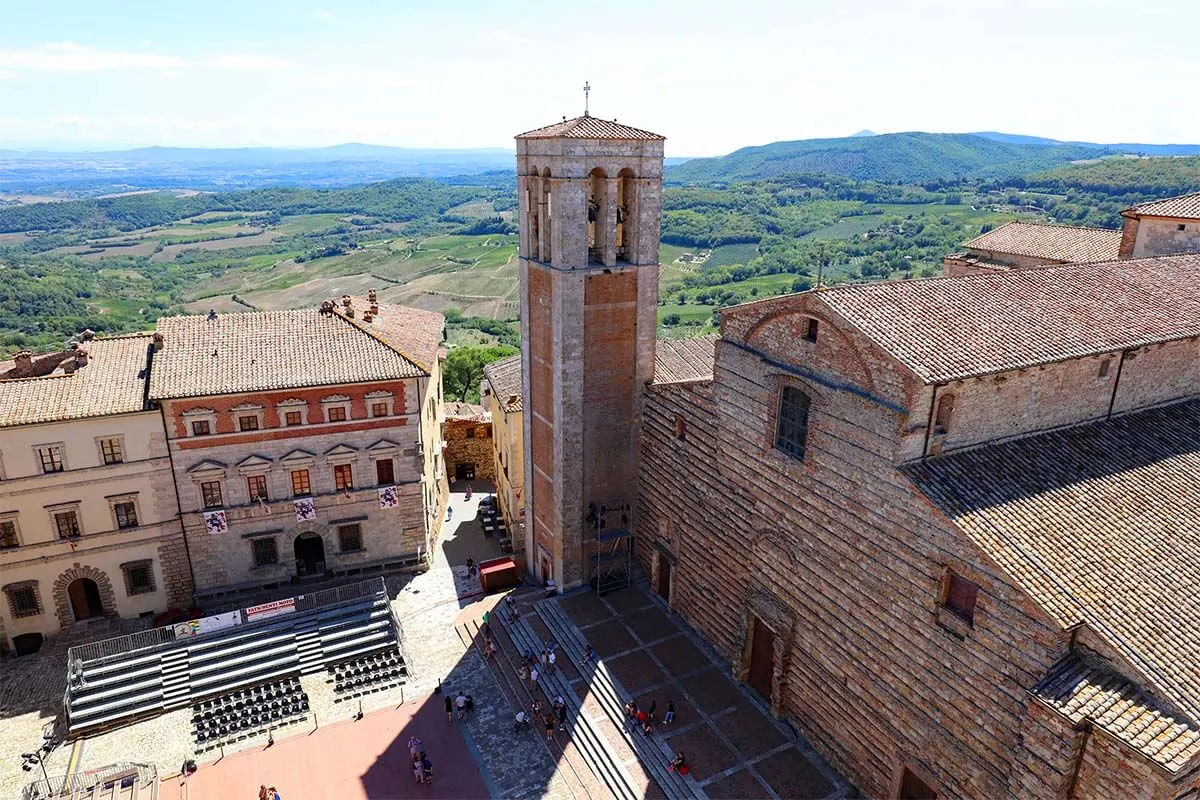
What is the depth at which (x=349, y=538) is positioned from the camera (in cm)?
3544

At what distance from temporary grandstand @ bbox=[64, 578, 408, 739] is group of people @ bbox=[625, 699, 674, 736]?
32.7 ft

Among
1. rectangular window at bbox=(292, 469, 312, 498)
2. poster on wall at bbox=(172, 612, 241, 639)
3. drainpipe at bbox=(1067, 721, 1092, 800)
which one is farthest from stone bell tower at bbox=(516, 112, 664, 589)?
drainpipe at bbox=(1067, 721, 1092, 800)

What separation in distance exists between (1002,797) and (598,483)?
17.9 metres

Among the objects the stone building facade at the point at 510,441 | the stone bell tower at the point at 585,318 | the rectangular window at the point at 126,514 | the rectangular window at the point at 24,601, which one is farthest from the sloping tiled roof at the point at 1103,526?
the rectangular window at the point at 24,601

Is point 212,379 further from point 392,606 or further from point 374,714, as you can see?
point 374,714

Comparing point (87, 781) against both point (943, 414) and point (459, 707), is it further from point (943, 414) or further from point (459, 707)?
point (943, 414)

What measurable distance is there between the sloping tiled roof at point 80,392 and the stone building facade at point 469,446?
19.0 m

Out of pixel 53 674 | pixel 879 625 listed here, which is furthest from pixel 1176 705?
pixel 53 674

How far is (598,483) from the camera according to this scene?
103 ft

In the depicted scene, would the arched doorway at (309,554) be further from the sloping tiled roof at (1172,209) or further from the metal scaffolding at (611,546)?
the sloping tiled roof at (1172,209)

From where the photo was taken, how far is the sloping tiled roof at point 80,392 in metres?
29.0

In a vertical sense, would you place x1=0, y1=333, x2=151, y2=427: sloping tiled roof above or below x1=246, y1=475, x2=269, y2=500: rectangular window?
above

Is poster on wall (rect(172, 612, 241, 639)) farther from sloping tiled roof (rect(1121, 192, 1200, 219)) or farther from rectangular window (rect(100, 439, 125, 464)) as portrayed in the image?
sloping tiled roof (rect(1121, 192, 1200, 219))

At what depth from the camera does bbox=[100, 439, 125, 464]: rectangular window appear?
99.7 feet
